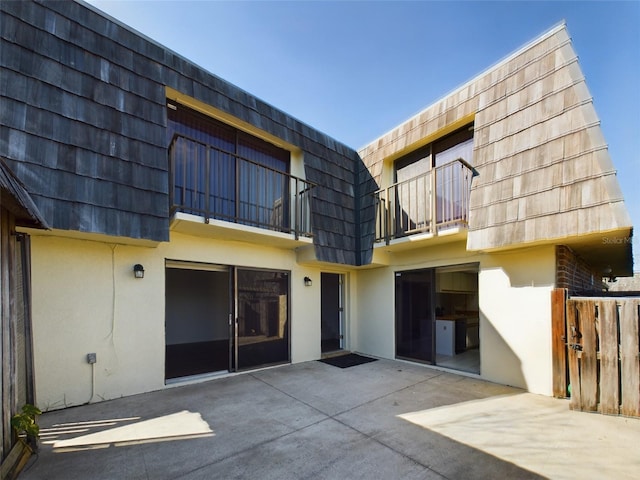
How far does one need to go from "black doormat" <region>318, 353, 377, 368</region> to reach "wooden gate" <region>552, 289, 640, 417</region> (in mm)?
3620

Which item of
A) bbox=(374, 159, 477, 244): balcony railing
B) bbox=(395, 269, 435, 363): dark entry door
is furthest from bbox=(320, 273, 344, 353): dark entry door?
bbox=(374, 159, 477, 244): balcony railing

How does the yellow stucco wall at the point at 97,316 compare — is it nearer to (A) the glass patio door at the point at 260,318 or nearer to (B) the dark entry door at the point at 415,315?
(A) the glass patio door at the point at 260,318

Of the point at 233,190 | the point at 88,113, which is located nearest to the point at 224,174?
the point at 233,190

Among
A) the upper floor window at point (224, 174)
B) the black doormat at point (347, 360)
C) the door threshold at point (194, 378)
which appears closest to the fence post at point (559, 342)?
the black doormat at point (347, 360)

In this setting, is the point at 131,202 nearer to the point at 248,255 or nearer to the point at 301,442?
the point at 248,255

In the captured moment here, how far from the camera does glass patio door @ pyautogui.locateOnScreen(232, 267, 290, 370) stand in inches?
227

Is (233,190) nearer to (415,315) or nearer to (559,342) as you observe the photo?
(415,315)

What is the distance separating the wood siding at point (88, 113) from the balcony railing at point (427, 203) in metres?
4.25

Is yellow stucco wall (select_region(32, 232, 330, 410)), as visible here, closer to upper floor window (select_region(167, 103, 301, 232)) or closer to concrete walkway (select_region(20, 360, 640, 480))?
concrete walkway (select_region(20, 360, 640, 480))

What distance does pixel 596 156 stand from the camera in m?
3.75

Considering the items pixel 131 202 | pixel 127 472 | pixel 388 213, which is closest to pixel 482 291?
pixel 388 213

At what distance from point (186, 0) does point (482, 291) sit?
714 cm

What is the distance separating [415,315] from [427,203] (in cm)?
241

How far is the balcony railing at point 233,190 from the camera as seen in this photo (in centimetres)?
495
